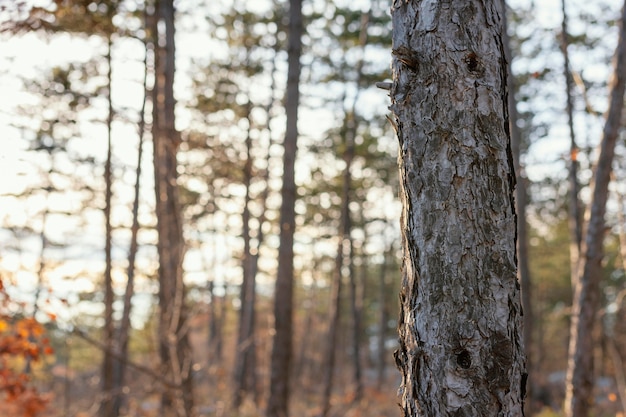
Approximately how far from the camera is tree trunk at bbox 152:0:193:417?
5172 millimetres

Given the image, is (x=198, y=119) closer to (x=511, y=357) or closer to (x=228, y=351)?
(x=511, y=357)

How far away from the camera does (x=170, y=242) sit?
6504 millimetres

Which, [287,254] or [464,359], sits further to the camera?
[287,254]

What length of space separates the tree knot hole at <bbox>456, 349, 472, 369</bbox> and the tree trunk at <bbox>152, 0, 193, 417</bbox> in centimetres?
338

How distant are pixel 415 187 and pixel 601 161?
429 centimetres

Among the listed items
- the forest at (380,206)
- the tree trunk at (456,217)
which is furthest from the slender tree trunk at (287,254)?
the tree trunk at (456,217)

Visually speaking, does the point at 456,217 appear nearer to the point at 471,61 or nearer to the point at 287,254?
the point at 471,61

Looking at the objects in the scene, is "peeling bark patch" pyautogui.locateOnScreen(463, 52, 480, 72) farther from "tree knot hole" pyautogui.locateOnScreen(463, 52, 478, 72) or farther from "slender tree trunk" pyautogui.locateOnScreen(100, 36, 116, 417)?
"slender tree trunk" pyautogui.locateOnScreen(100, 36, 116, 417)

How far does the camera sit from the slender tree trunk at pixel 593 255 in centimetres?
547

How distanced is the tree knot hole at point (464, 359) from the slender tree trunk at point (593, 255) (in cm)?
421

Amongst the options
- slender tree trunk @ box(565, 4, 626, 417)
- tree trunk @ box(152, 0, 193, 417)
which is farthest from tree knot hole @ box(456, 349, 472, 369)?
slender tree trunk @ box(565, 4, 626, 417)

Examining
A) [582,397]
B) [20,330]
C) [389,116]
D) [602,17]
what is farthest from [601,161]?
[602,17]

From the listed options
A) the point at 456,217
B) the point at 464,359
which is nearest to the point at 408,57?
the point at 456,217

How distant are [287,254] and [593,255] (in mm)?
→ 3689
